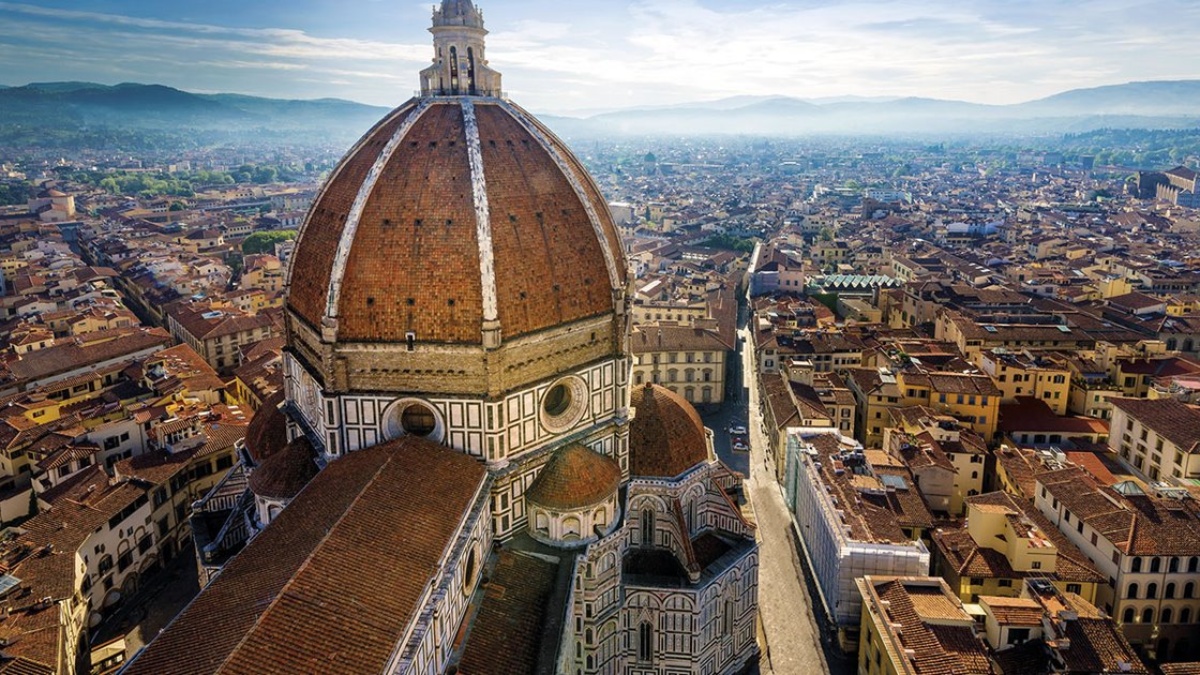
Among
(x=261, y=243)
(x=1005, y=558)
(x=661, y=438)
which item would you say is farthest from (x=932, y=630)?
(x=261, y=243)

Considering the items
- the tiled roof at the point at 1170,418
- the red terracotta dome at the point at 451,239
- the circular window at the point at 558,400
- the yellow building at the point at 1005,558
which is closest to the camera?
the red terracotta dome at the point at 451,239

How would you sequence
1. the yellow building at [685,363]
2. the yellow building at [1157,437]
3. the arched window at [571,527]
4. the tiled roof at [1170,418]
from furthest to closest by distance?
the yellow building at [685,363] → the tiled roof at [1170,418] → the yellow building at [1157,437] → the arched window at [571,527]

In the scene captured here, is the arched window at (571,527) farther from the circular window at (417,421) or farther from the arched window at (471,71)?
the arched window at (471,71)

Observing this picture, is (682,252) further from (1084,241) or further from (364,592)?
(364,592)

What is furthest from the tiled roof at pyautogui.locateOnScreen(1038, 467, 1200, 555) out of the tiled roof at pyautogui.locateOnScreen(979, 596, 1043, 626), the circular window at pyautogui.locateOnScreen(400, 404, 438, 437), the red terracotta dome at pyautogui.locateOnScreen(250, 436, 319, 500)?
the red terracotta dome at pyautogui.locateOnScreen(250, 436, 319, 500)

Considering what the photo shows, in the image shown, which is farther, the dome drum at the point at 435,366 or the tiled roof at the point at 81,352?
the tiled roof at the point at 81,352

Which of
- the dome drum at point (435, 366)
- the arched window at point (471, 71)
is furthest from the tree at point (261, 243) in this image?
the dome drum at point (435, 366)

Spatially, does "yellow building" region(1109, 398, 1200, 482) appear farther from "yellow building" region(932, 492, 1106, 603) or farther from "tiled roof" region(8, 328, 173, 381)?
"tiled roof" region(8, 328, 173, 381)
